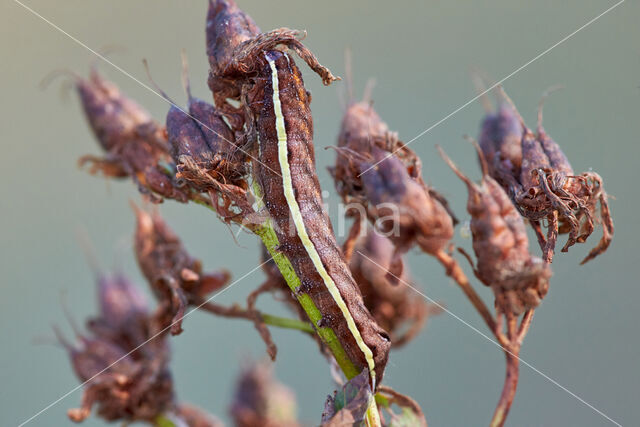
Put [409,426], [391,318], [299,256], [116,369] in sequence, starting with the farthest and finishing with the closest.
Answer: [391,318] < [116,369] < [409,426] < [299,256]

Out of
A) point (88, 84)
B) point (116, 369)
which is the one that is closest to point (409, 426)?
point (116, 369)

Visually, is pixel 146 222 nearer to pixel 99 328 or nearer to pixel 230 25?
pixel 99 328

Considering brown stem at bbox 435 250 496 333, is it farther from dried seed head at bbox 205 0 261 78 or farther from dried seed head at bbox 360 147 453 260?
dried seed head at bbox 205 0 261 78

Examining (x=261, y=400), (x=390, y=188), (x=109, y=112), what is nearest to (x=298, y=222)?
(x=390, y=188)

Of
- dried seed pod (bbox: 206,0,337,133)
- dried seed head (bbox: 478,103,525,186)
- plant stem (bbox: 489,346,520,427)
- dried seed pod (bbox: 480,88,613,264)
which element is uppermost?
dried seed pod (bbox: 206,0,337,133)

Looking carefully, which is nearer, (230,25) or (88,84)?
(230,25)

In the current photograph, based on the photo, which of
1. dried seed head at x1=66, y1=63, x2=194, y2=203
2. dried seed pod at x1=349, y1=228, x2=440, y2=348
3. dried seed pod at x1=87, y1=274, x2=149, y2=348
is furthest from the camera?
dried seed pod at x1=87, y1=274, x2=149, y2=348

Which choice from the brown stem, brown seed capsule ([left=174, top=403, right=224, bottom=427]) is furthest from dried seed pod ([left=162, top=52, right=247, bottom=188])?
brown seed capsule ([left=174, top=403, right=224, bottom=427])

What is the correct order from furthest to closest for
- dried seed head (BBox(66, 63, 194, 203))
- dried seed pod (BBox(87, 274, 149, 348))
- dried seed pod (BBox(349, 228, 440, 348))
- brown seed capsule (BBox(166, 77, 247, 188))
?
dried seed pod (BBox(87, 274, 149, 348))
dried seed pod (BBox(349, 228, 440, 348))
dried seed head (BBox(66, 63, 194, 203))
brown seed capsule (BBox(166, 77, 247, 188))
